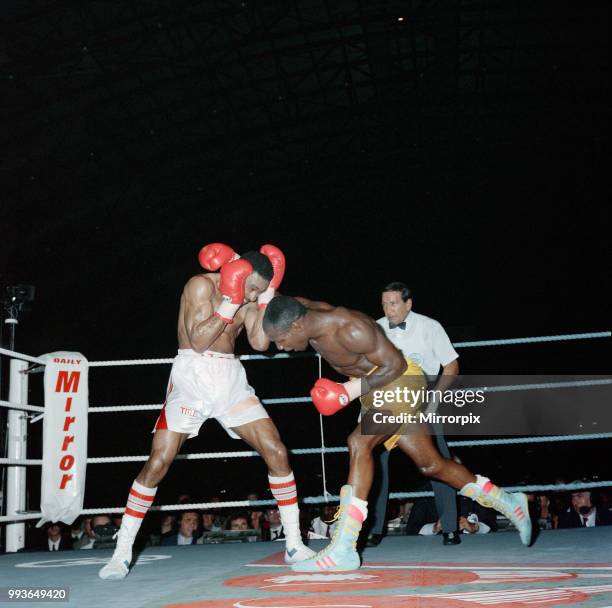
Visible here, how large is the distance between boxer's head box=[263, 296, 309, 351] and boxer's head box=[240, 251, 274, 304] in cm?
26

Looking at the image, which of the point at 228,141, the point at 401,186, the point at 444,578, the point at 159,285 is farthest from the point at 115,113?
the point at 444,578

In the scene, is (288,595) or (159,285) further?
(159,285)

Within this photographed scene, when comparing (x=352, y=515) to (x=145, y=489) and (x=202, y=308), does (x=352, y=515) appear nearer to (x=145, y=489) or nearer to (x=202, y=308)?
(x=145, y=489)

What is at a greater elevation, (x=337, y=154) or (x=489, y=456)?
(x=337, y=154)

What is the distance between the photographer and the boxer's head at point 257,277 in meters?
3.04

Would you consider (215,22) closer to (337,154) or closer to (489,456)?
(337,154)

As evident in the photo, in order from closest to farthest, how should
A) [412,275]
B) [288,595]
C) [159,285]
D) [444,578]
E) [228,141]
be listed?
[288,595], [444,578], [228,141], [159,285], [412,275]

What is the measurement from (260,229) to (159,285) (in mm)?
2223

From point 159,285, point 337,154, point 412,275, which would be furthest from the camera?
point 412,275

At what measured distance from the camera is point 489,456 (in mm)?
15547

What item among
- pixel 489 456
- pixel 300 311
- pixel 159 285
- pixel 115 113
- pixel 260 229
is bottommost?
pixel 489 456

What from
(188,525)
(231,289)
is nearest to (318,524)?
(188,525)

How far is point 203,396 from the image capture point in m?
3.04

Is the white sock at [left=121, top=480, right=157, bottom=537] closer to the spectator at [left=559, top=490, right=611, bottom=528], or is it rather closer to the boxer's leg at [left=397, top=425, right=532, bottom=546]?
the boxer's leg at [left=397, top=425, right=532, bottom=546]
